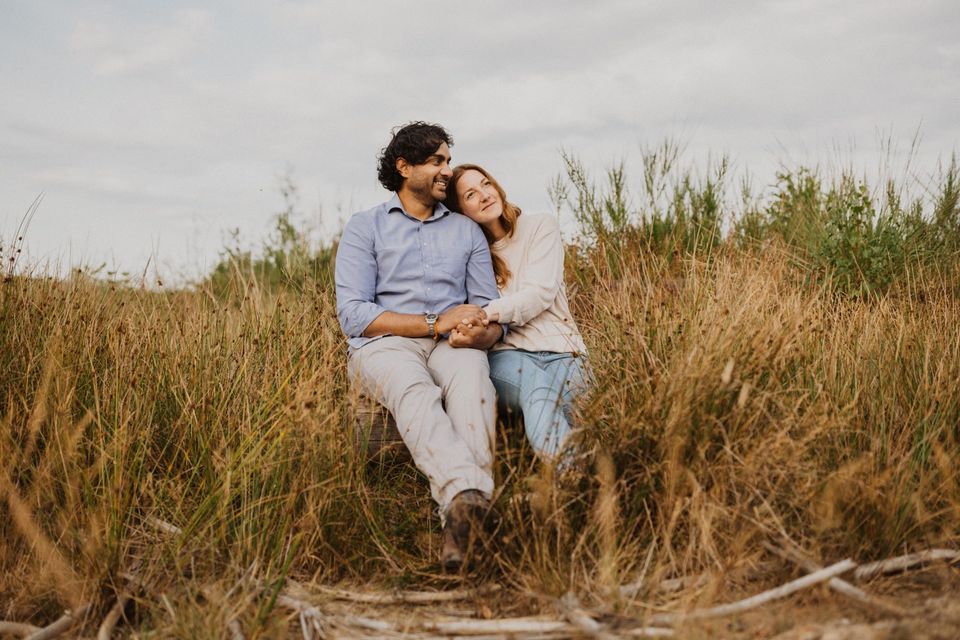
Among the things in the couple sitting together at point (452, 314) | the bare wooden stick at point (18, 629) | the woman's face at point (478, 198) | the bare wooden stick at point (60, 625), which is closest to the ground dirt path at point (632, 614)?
the couple sitting together at point (452, 314)

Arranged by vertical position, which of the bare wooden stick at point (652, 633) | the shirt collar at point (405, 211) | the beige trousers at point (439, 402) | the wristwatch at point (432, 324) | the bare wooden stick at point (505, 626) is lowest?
the bare wooden stick at point (505, 626)

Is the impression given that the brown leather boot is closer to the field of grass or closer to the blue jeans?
the field of grass

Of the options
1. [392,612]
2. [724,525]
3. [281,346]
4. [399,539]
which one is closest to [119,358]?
[281,346]

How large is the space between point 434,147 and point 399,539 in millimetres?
2099

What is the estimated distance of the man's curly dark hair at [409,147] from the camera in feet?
13.9

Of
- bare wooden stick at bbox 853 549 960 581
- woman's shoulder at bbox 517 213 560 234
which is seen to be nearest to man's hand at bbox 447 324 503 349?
woman's shoulder at bbox 517 213 560 234

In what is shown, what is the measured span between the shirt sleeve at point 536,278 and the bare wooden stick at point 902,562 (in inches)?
73.3

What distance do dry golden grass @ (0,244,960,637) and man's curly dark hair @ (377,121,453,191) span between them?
1218mm

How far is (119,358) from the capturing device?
12.0ft

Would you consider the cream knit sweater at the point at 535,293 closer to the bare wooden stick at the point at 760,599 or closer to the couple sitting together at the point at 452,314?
the couple sitting together at the point at 452,314

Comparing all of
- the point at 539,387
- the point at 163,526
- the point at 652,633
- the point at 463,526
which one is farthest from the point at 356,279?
the point at 652,633

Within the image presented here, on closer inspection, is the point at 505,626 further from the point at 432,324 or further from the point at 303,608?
the point at 432,324

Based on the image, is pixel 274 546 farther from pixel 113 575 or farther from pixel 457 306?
pixel 457 306

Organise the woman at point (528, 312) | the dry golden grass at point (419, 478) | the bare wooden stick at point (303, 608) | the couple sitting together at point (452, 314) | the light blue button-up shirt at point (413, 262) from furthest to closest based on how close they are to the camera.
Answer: the light blue button-up shirt at point (413, 262)
the woman at point (528, 312)
the couple sitting together at point (452, 314)
the dry golden grass at point (419, 478)
the bare wooden stick at point (303, 608)
